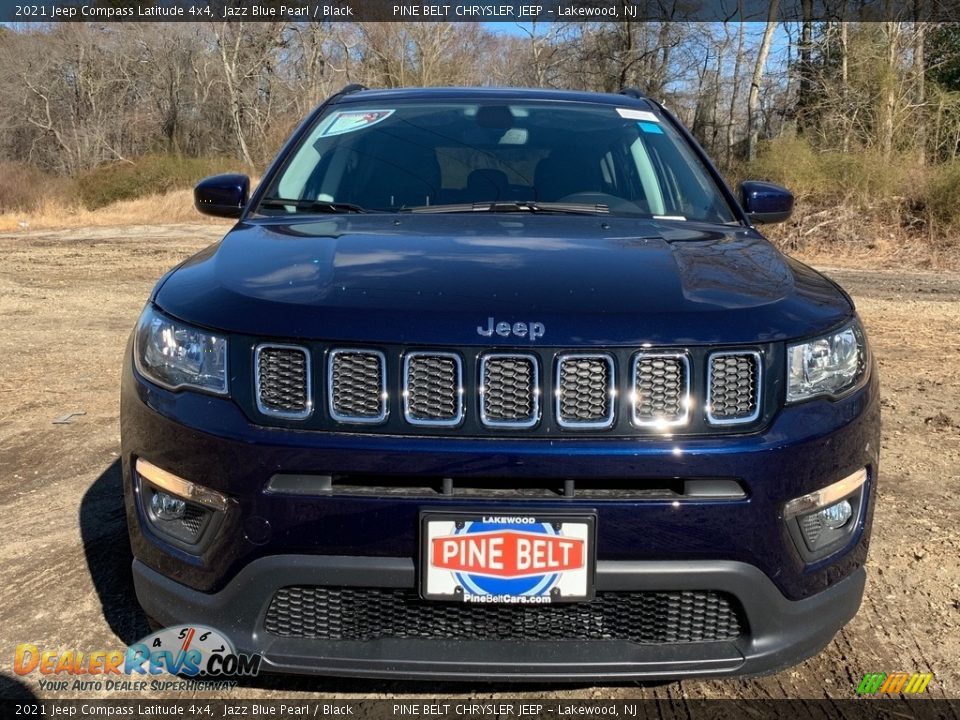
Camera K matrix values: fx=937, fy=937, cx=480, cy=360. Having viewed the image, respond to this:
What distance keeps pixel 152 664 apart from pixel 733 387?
5.32ft

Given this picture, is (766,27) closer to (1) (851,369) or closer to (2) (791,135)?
(2) (791,135)

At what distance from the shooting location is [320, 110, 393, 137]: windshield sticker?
3611 millimetres

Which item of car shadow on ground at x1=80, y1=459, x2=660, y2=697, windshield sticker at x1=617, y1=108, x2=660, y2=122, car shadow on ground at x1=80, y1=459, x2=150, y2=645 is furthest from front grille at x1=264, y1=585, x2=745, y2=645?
windshield sticker at x1=617, y1=108, x2=660, y2=122

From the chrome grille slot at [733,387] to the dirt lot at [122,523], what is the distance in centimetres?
92

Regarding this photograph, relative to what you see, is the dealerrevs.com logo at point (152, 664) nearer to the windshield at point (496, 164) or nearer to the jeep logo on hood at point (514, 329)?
the jeep logo on hood at point (514, 329)

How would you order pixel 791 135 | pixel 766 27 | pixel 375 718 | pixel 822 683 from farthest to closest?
pixel 766 27
pixel 791 135
pixel 822 683
pixel 375 718

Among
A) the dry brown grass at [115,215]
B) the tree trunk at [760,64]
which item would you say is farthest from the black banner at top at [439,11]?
the dry brown grass at [115,215]

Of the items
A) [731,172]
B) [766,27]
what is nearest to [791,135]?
[731,172]

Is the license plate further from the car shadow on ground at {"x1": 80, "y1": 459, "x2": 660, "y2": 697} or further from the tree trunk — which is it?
the tree trunk

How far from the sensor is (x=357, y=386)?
6.69 feet

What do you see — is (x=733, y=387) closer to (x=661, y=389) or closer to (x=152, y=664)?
(x=661, y=389)

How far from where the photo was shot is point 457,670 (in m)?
2.05

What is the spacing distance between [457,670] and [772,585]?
0.73m

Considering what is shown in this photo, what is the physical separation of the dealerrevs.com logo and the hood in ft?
2.42
